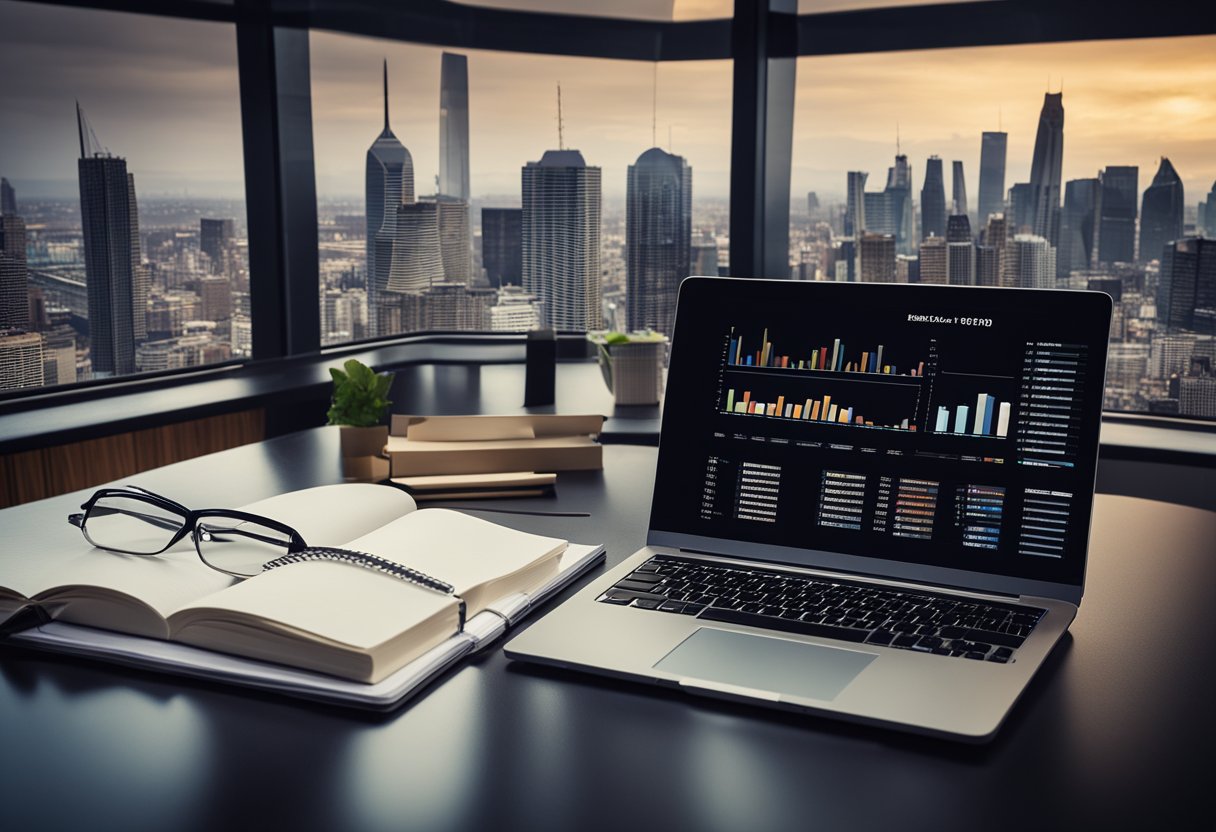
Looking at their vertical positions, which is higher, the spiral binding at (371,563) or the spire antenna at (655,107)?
the spire antenna at (655,107)

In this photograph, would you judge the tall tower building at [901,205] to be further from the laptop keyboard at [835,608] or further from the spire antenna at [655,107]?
the laptop keyboard at [835,608]

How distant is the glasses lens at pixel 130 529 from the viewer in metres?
1.06

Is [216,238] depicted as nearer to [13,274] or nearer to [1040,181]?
[13,274]

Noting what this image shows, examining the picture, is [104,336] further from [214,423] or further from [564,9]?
[564,9]

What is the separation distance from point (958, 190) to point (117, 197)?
218 centimetres

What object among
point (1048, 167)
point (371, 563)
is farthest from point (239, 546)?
point (1048, 167)

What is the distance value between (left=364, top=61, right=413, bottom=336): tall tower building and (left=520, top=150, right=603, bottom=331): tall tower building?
357mm

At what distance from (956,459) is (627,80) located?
91.3 inches

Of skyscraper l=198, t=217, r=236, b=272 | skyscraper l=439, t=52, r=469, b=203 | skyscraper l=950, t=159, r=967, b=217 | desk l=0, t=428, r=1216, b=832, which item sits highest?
skyscraper l=439, t=52, r=469, b=203

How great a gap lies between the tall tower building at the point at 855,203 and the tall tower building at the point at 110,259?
191 centimetres

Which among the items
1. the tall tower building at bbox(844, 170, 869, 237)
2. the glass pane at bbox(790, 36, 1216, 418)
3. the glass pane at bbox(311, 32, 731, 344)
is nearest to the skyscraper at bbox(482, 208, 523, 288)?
the glass pane at bbox(311, 32, 731, 344)

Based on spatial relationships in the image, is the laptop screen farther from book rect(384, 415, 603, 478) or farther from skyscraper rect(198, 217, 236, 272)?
skyscraper rect(198, 217, 236, 272)

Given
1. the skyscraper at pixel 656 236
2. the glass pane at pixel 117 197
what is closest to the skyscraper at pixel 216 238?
the glass pane at pixel 117 197

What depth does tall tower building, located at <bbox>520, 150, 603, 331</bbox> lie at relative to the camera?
3.17 m
